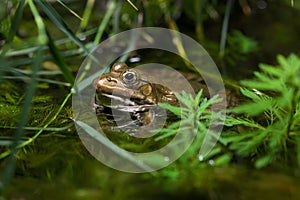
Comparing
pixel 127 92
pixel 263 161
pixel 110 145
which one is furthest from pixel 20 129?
pixel 127 92

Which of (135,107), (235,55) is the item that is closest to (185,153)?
(135,107)

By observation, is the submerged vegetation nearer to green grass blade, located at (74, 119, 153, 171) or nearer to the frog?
green grass blade, located at (74, 119, 153, 171)

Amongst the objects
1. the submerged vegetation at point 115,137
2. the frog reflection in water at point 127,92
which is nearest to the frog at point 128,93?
the frog reflection in water at point 127,92

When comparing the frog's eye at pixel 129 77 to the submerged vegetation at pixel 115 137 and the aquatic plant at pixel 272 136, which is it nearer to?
the submerged vegetation at pixel 115 137

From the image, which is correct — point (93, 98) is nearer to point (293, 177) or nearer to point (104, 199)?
point (104, 199)

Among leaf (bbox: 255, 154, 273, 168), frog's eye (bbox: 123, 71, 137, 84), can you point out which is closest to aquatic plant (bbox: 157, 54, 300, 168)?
leaf (bbox: 255, 154, 273, 168)

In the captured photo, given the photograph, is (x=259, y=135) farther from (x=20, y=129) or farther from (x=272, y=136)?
(x=20, y=129)

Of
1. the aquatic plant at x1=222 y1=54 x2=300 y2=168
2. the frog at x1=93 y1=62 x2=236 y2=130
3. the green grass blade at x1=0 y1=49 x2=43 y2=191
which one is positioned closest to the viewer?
the green grass blade at x1=0 y1=49 x2=43 y2=191

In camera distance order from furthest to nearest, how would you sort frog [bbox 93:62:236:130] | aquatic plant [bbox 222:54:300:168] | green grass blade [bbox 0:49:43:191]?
frog [bbox 93:62:236:130]
aquatic plant [bbox 222:54:300:168]
green grass blade [bbox 0:49:43:191]
